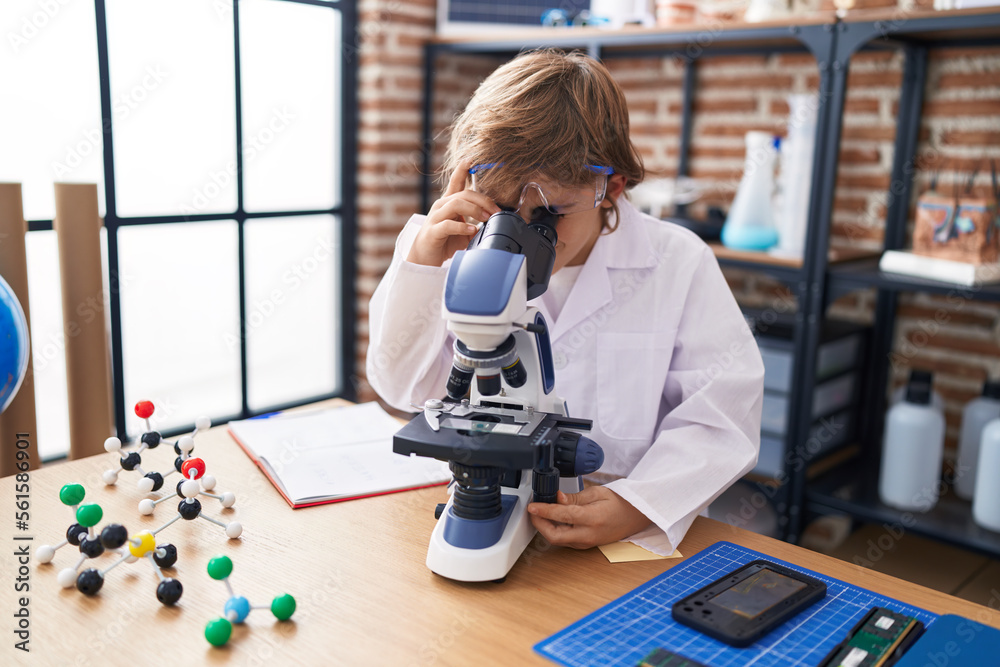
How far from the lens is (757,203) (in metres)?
2.40

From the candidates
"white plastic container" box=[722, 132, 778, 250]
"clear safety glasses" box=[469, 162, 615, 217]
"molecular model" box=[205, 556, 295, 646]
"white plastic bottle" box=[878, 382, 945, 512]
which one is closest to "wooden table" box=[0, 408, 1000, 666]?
"molecular model" box=[205, 556, 295, 646]

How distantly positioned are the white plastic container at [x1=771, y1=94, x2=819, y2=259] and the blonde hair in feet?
3.72

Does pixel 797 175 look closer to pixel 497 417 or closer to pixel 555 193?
pixel 555 193

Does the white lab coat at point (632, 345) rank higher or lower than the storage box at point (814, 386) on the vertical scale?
higher

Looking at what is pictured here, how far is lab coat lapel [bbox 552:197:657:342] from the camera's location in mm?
1438

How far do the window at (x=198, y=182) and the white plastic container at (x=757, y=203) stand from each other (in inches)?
58.4

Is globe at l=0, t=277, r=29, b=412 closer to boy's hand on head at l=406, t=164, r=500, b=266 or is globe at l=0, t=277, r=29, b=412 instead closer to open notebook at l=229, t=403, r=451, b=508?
open notebook at l=229, t=403, r=451, b=508

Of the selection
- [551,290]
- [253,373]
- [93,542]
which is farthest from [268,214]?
[93,542]

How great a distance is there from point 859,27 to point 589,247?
1.13 metres

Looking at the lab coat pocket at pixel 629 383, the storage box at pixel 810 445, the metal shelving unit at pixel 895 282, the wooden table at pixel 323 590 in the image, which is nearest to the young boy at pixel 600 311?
the lab coat pocket at pixel 629 383

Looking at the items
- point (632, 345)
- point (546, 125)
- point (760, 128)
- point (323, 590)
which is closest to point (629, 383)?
point (632, 345)

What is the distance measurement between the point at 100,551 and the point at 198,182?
1844 millimetres

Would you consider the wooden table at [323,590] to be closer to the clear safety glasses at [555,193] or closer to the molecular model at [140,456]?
the molecular model at [140,456]

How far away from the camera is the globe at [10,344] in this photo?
140 cm
